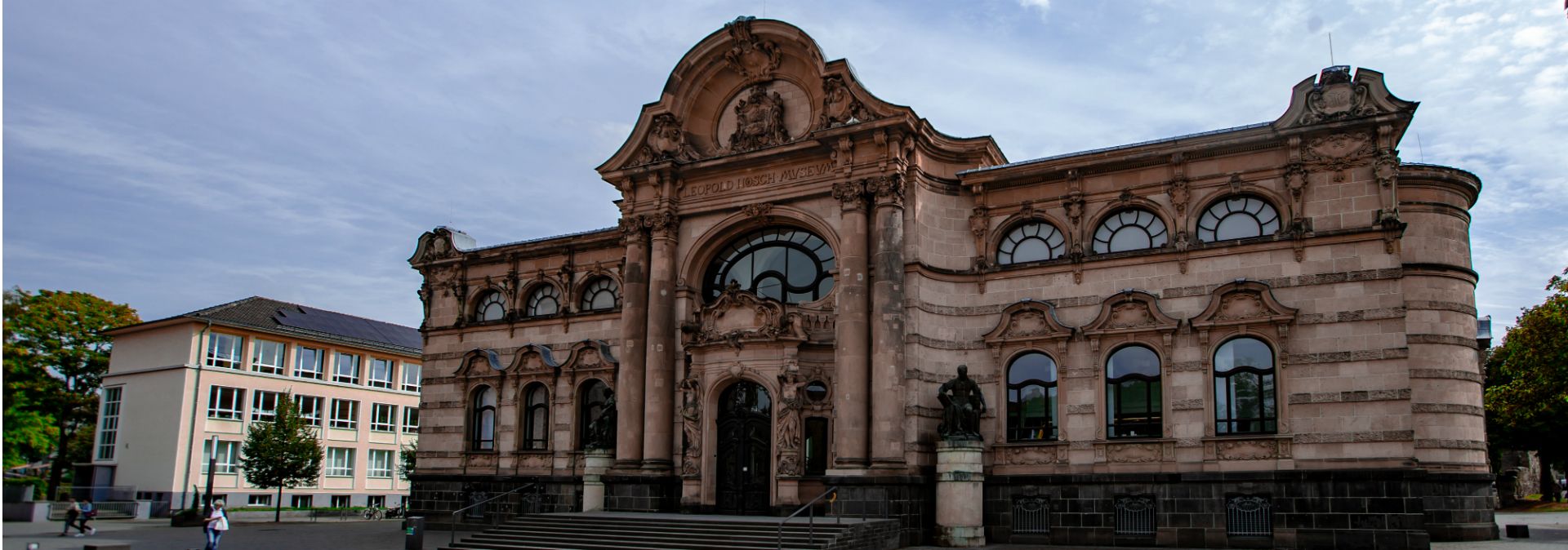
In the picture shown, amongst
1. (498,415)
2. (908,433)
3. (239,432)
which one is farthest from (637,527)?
(239,432)

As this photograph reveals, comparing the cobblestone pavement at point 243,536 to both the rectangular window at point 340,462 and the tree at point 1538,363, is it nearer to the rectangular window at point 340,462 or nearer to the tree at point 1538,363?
the rectangular window at point 340,462

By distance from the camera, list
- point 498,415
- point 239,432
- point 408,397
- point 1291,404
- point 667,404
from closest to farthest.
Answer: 1. point 1291,404
2. point 667,404
3. point 498,415
4. point 239,432
5. point 408,397

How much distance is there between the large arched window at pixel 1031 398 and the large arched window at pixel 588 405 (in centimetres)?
1198

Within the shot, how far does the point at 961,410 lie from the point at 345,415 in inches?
1614

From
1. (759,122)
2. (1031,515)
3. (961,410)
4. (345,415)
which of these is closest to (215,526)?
(759,122)

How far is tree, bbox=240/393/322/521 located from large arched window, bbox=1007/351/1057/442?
2692 centimetres

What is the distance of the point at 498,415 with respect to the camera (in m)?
34.2

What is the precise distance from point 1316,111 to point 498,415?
23.4 meters

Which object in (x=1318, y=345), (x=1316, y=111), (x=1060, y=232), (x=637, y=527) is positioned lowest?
(x=637, y=527)

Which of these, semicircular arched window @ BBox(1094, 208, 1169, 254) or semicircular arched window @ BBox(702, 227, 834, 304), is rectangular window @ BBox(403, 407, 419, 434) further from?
semicircular arched window @ BBox(1094, 208, 1169, 254)

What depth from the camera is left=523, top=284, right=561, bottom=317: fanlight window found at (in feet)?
113

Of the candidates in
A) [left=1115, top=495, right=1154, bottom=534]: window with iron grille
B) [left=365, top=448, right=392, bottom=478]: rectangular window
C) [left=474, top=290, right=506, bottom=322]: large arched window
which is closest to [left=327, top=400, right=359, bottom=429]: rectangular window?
[left=365, top=448, right=392, bottom=478]: rectangular window

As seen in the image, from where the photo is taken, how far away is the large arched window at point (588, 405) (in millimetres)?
32500

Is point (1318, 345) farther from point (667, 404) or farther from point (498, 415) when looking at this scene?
point (498, 415)
